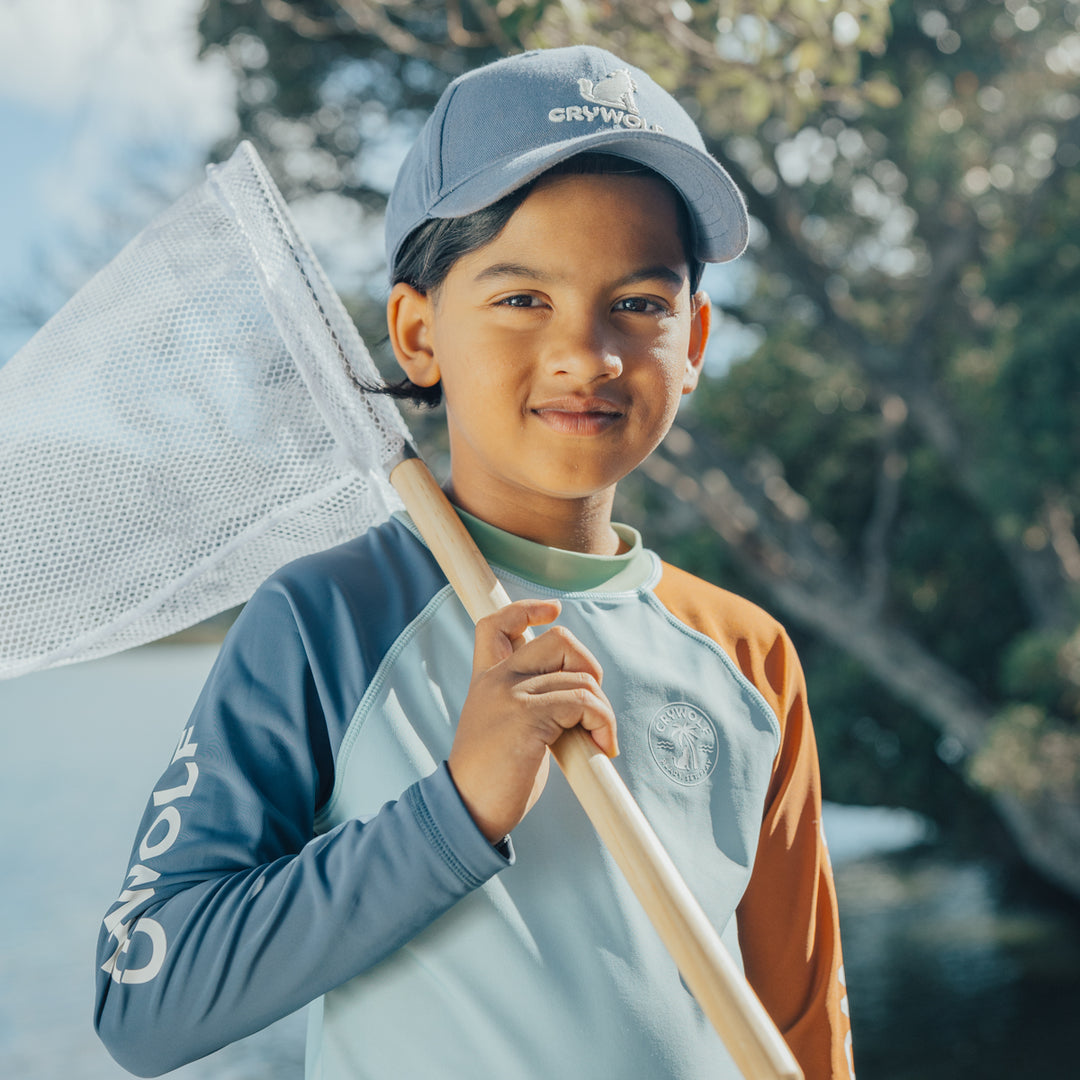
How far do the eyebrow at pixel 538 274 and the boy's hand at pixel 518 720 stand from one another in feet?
1.15

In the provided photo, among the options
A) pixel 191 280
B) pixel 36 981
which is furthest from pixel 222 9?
pixel 36 981

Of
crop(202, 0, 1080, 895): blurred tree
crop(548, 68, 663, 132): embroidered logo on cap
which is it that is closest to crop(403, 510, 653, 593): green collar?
crop(548, 68, 663, 132): embroidered logo on cap

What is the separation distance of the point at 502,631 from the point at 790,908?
50 cm

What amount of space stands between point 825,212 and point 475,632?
973cm

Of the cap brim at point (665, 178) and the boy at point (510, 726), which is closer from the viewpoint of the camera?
the boy at point (510, 726)

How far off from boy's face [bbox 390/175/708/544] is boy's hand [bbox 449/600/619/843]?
233mm

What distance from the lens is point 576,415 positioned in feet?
3.98

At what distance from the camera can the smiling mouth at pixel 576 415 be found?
47.6 inches

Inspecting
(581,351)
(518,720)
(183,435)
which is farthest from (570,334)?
(183,435)

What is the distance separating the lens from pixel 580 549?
1351 mm

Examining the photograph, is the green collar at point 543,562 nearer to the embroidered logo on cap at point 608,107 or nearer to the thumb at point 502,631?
the thumb at point 502,631

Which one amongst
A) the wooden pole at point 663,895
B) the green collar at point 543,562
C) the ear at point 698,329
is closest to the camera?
the wooden pole at point 663,895

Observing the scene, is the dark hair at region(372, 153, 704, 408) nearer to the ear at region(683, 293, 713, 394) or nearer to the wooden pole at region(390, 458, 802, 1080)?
the ear at region(683, 293, 713, 394)

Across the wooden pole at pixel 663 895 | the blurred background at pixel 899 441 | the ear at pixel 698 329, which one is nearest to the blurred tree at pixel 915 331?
the blurred background at pixel 899 441
